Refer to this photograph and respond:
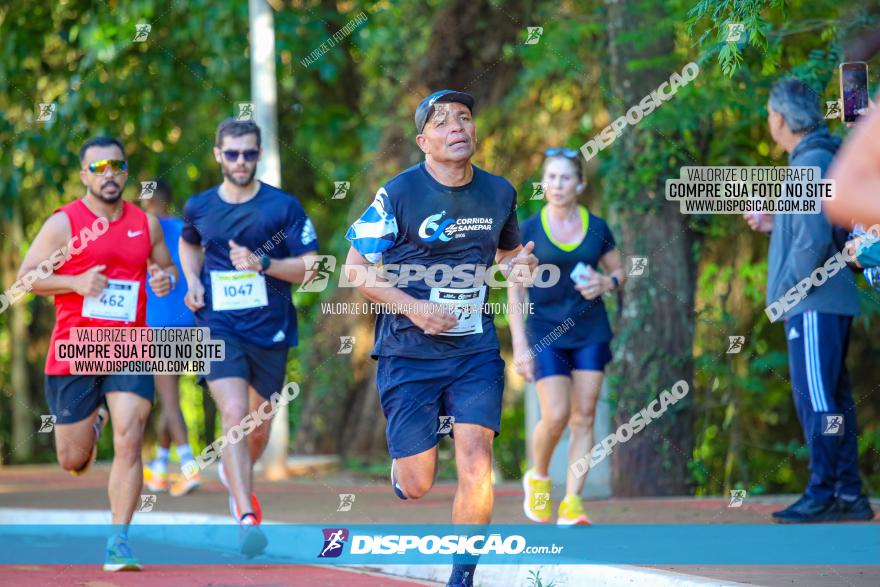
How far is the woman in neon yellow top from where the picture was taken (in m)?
9.09

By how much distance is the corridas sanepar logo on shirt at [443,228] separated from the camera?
20.9 feet

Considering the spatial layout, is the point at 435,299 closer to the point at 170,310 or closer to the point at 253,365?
the point at 253,365

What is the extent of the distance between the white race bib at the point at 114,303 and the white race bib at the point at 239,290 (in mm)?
890

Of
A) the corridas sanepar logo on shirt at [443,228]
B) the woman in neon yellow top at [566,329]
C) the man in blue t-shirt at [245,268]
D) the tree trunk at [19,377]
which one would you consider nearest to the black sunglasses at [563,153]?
the woman in neon yellow top at [566,329]

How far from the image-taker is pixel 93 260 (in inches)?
311

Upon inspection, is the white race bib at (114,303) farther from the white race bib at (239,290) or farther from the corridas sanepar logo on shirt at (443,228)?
the corridas sanepar logo on shirt at (443,228)

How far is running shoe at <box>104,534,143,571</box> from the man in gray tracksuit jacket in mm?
4112

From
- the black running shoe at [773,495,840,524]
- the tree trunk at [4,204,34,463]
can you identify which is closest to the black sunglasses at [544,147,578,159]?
the black running shoe at [773,495,840,524]

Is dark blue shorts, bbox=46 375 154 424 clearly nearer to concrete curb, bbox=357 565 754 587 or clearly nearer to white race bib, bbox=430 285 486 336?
concrete curb, bbox=357 565 754 587

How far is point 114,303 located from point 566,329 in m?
3.00

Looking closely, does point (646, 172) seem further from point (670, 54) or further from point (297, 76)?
point (297, 76)

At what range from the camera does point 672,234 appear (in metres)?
11.6

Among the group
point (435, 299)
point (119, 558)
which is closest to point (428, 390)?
point (435, 299)

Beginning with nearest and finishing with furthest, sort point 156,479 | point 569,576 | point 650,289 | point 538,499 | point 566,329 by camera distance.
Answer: point 569,576 → point 566,329 → point 538,499 → point 650,289 → point 156,479
